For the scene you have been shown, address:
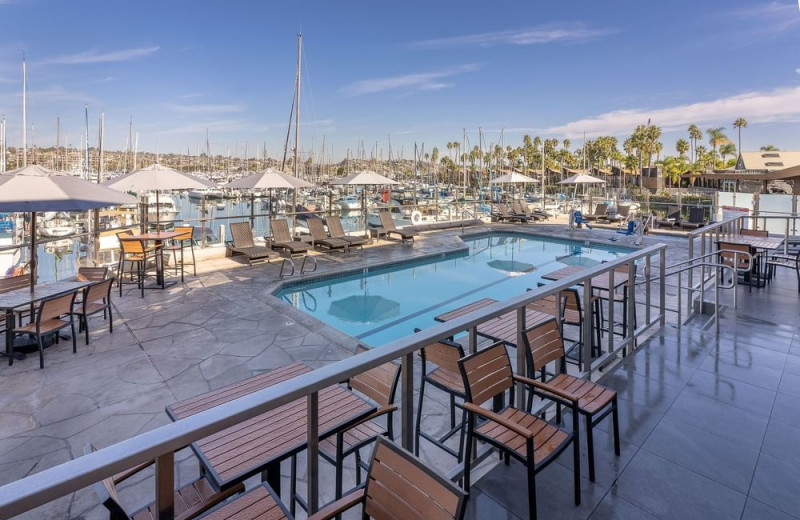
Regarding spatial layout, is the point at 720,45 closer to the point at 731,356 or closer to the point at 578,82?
the point at 578,82

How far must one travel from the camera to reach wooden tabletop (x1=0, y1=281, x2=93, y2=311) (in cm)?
484

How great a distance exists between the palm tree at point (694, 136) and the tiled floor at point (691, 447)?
76.5 meters

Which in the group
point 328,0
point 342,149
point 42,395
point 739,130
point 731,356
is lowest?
point 42,395

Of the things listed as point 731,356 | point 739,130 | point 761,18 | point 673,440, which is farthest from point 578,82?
point 739,130

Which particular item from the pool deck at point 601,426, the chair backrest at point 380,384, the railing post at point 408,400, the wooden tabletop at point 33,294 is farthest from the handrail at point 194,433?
the wooden tabletop at point 33,294

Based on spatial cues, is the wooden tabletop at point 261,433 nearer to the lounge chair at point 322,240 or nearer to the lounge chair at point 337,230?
the lounge chair at point 322,240

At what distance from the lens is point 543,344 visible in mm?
2906

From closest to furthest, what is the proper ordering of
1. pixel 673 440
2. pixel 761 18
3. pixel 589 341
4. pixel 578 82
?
pixel 673 440, pixel 589 341, pixel 761 18, pixel 578 82

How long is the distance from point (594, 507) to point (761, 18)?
2363 cm

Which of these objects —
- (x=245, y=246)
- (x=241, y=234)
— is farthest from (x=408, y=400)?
(x=241, y=234)

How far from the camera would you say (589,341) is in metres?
3.54

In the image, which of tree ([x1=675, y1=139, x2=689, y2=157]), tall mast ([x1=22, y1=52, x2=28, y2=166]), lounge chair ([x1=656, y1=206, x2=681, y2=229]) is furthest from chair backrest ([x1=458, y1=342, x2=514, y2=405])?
tree ([x1=675, y1=139, x2=689, y2=157])

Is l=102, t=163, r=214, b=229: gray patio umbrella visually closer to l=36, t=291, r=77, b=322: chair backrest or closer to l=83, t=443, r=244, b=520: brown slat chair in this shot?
l=36, t=291, r=77, b=322: chair backrest

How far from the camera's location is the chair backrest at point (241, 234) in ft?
37.2
